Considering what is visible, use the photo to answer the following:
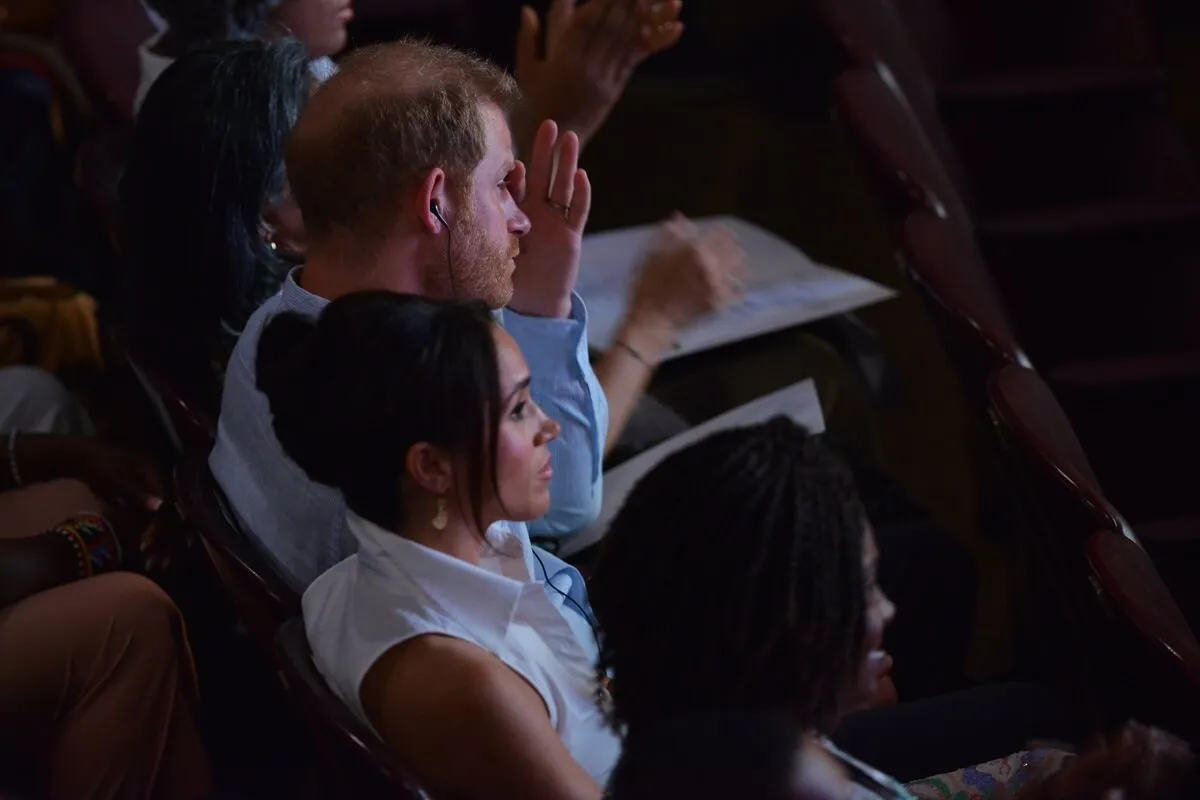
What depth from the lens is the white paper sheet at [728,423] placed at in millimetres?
1484

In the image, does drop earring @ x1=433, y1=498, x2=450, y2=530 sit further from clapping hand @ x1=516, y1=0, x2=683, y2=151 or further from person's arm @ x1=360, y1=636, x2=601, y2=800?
clapping hand @ x1=516, y1=0, x2=683, y2=151

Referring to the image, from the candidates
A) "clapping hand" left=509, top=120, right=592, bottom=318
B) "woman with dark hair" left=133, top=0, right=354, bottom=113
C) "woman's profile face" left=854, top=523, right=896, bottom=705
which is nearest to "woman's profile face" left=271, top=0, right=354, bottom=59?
"woman with dark hair" left=133, top=0, right=354, bottom=113

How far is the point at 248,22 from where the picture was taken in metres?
1.93

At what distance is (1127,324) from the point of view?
7.12 feet

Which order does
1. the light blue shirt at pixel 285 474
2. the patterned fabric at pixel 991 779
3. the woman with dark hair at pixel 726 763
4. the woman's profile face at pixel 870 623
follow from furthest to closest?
the light blue shirt at pixel 285 474 → the patterned fabric at pixel 991 779 → the woman's profile face at pixel 870 623 → the woman with dark hair at pixel 726 763

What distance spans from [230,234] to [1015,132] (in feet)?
5.01

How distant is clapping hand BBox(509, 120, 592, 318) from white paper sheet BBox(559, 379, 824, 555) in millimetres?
197

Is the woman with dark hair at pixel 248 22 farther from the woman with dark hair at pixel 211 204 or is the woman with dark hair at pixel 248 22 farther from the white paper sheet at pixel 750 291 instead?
the white paper sheet at pixel 750 291

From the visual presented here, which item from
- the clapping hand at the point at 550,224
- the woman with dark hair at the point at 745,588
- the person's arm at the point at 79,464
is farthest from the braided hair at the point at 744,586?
the person's arm at the point at 79,464

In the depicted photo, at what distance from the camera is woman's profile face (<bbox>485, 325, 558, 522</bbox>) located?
41.4 inches

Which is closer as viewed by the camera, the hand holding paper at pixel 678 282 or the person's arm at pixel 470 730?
the person's arm at pixel 470 730

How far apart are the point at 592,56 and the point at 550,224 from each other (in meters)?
0.39

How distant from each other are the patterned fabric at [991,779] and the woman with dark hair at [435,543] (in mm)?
268

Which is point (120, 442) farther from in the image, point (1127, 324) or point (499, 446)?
point (1127, 324)
